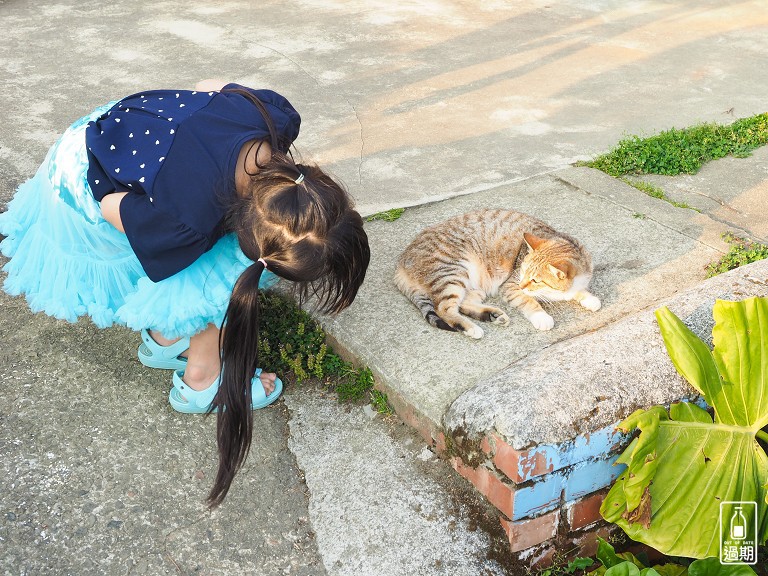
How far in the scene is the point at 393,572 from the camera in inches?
91.1

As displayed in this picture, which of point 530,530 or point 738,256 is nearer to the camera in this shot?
point 530,530

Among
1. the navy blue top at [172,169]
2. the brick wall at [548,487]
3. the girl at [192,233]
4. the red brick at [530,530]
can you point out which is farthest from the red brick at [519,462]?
the navy blue top at [172,169]

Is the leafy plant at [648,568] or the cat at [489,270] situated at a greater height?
the cat at [489,270]

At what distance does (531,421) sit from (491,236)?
4.63ft

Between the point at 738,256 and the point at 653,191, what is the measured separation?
790 mm

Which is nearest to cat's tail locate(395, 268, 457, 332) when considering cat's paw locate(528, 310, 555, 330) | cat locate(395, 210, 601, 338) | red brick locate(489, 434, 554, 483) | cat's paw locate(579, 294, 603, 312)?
cat locate(395, 210, 601, 338)

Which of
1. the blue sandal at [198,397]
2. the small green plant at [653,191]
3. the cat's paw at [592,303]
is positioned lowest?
the blue sandal at [198,397]

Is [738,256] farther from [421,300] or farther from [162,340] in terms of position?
[162,340]

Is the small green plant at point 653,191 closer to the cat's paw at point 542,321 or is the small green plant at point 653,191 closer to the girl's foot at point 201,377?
the cat's paw at point 542,321

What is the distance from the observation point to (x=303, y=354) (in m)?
3.01

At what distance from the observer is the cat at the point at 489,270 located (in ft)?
10.3

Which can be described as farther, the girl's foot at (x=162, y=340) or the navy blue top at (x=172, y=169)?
the girl's foot at (x=162, y=340)

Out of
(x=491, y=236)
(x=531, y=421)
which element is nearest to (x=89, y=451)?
(x=531, y=421)

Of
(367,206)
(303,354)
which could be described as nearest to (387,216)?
(367,206)
